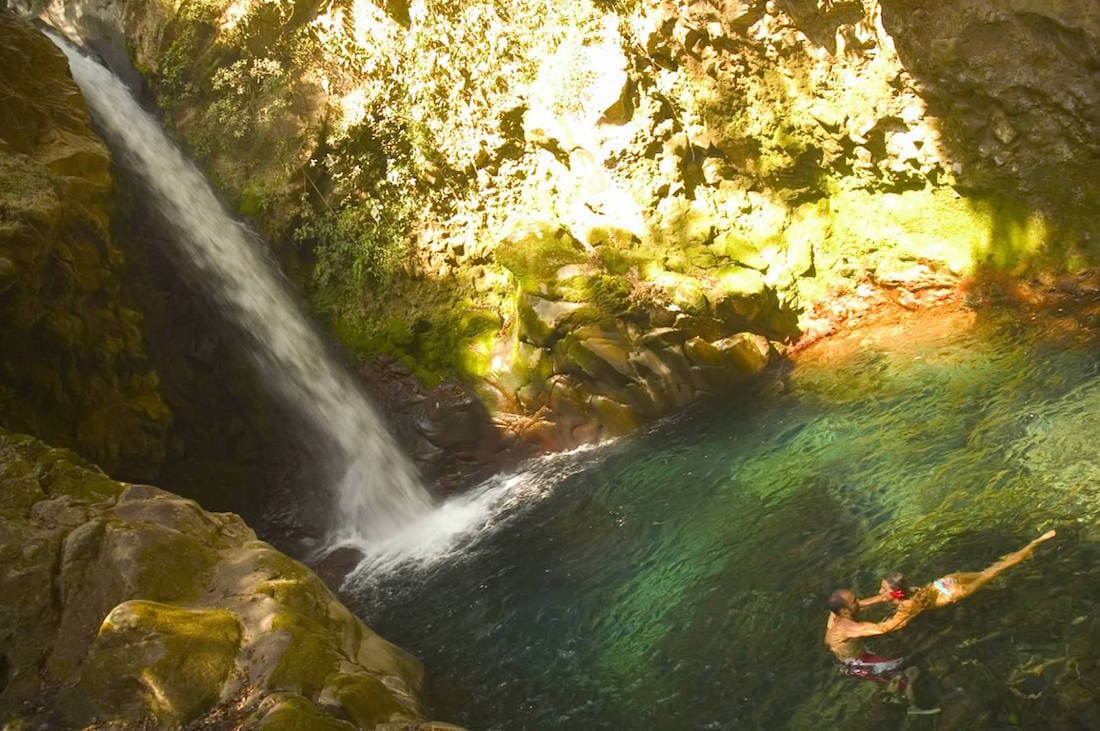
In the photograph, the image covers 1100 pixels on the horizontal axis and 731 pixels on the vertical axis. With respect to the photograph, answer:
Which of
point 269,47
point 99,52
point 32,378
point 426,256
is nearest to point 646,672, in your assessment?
point 32,378

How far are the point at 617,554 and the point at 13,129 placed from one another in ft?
38.4

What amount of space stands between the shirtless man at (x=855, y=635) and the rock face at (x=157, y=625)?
3747mm

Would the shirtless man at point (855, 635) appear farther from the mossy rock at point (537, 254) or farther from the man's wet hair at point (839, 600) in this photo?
the mossy rock at point (537, 254)

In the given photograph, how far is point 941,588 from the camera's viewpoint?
668cm

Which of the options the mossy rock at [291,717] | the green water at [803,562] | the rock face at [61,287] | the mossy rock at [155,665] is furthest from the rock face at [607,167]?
the mossy rock at [291,717]

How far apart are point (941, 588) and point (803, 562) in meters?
1.77

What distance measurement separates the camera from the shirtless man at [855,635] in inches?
247

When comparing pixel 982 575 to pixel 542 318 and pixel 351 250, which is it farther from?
pixel 351 250

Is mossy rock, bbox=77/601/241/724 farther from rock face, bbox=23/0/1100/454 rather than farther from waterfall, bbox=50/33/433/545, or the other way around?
rock face, bbox=23/0/1100/454

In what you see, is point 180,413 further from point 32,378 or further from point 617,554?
point 617,554

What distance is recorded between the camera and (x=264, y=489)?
1569 cm

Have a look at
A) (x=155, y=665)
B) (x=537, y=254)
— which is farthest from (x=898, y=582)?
(x=537, y=254)

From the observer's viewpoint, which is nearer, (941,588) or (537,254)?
(941,588)

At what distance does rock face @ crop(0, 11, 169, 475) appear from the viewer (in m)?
10.3
